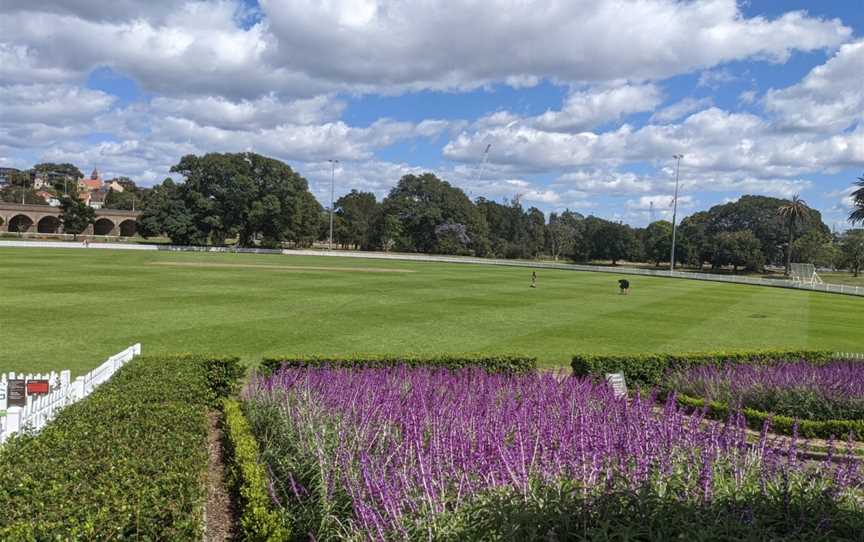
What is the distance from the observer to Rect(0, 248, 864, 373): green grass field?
1717 centimetres

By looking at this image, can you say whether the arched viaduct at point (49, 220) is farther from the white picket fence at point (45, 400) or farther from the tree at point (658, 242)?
the white picket fence at point (45, 400)

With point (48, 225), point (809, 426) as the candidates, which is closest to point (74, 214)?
point (48, 225)

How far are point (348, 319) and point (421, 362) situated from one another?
1087 centimetres

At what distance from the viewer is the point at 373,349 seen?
1733 cm

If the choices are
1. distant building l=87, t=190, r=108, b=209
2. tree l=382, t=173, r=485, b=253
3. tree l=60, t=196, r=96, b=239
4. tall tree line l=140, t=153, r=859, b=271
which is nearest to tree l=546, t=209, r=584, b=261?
tall tree line l=140, t=153, r=859, b=271

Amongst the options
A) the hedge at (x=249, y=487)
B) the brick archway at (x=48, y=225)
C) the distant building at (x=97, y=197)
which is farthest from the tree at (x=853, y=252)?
the distant building at (x=97, y=197)

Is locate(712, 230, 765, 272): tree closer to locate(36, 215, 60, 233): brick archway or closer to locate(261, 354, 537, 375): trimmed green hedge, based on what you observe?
locate(261, 354, 537, 375): trimmed green hedge

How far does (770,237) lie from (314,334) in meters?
115

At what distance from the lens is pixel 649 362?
13742 millimetres

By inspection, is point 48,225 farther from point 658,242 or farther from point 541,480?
point 541,480

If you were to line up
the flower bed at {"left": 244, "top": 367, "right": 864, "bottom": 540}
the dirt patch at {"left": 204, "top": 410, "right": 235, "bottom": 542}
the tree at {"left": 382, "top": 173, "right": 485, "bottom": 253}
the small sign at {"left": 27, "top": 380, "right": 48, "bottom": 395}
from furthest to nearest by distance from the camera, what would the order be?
the tree at {"left": 382, "top": 173, "right": 485, "bottom": 253}
the small sign at {"left": 27, "top": 380, "right": 48, "bottom": 395}
the dirt patch at {"left": 204, "top": 410, "right": 235, "bottom": 542}
the flower bed at {"left": 244, "top": 367, "right": 864, "bottom": 540}

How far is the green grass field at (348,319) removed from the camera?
1717 cm

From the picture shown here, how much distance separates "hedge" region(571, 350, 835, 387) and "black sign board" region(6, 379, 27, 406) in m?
9.94

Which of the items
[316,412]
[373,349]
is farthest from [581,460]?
[373,349]
